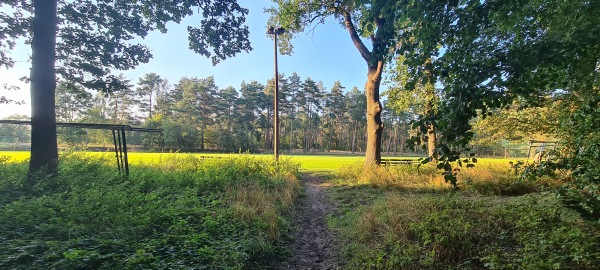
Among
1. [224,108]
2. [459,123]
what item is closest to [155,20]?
[459,123]

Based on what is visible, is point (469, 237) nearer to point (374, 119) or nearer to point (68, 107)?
point (374, 119)

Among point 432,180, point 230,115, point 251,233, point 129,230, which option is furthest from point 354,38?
point 230,115

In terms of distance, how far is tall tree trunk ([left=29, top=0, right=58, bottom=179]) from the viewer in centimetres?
697

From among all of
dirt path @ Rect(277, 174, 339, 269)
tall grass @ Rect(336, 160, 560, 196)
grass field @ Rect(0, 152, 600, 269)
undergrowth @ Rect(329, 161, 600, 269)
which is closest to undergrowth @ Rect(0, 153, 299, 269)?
grass field @ Rect(0, 152, 600, 269)

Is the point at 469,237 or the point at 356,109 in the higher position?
the point at 356,109

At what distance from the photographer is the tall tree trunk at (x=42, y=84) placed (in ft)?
22.9

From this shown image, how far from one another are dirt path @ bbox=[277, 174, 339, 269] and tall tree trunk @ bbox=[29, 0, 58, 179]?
6.47 m

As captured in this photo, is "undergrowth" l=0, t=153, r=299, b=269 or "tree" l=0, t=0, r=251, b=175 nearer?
"undergrowth" l=0, t=153, r=299, b=269

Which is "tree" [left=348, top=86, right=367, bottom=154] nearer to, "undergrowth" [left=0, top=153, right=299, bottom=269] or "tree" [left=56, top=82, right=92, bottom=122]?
"tree" [left=56, top=82, right=92, bottom=122]

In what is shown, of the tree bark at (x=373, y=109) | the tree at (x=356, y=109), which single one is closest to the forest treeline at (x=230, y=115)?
the tree at (x=356, y=109)

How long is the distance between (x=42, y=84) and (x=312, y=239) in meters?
7.95

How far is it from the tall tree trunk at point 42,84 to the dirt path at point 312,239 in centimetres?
647

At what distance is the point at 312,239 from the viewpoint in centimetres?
533

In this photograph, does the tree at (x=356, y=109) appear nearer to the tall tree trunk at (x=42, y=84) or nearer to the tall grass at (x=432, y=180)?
the tall grass at (x=432, y=180)
